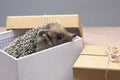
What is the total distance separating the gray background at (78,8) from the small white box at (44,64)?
0.90 meters

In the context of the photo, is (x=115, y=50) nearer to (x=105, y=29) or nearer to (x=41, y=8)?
(x=105, y=29)

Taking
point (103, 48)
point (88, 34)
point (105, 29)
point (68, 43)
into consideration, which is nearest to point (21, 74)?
point (68, 43)

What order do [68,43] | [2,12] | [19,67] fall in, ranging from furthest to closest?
[2,12] → [68,43] → [19,67]

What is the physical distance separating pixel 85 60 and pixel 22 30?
0.50 m

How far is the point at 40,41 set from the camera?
0.92 metres

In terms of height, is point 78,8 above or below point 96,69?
above

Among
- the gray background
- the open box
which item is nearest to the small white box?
the open box

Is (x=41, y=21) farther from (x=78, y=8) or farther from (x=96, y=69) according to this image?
(x=78, y=8)

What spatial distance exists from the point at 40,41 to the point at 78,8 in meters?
1.00

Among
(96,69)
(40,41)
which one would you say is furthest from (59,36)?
(96,69)

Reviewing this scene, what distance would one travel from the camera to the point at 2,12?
2004 millimetres

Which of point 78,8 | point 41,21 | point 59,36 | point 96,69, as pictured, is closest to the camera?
point 96,69

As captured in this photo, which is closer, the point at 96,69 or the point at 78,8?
the point at 96,69

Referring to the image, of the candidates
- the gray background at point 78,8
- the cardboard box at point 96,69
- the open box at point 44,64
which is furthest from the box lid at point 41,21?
the gray background at point 78,8
